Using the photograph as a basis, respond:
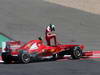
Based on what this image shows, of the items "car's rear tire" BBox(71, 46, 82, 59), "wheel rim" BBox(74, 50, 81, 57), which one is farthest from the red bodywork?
"wheel rim" BBox(74, 50, 81, 57)

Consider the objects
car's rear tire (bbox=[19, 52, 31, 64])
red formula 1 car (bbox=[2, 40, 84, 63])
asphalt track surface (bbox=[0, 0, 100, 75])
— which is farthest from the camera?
asphalt track surface (bbox=[0, 0, 100, 75])

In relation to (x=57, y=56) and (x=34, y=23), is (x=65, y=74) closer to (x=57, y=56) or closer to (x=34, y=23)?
(x=57, y=56)

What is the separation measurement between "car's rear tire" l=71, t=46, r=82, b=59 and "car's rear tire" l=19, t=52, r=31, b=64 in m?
2.22

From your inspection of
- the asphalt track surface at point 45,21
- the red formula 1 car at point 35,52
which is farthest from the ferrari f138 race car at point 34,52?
the asphalt track surface at point 45,21

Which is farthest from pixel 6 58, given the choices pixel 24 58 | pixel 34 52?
pixel 34 52

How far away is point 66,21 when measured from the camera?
31719 millimetres

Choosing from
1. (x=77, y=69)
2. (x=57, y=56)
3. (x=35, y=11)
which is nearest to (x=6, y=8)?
(x=35, y=11)

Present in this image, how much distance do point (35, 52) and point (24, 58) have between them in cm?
74

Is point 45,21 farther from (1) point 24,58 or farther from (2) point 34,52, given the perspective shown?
(1) point 24,58

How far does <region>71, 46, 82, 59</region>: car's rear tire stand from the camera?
18109 millimetres

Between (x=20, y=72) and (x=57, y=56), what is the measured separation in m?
5.16

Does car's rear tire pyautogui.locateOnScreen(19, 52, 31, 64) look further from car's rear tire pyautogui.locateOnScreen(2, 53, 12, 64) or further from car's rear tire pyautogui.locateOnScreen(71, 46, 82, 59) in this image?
car's rear tire pyautogui.locateOnScreen(71, 46, 82, 59)

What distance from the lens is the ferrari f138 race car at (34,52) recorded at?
16.6 m

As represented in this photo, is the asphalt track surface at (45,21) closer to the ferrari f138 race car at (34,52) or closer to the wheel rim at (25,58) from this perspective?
the ferrari f138 race car at (34,52)
